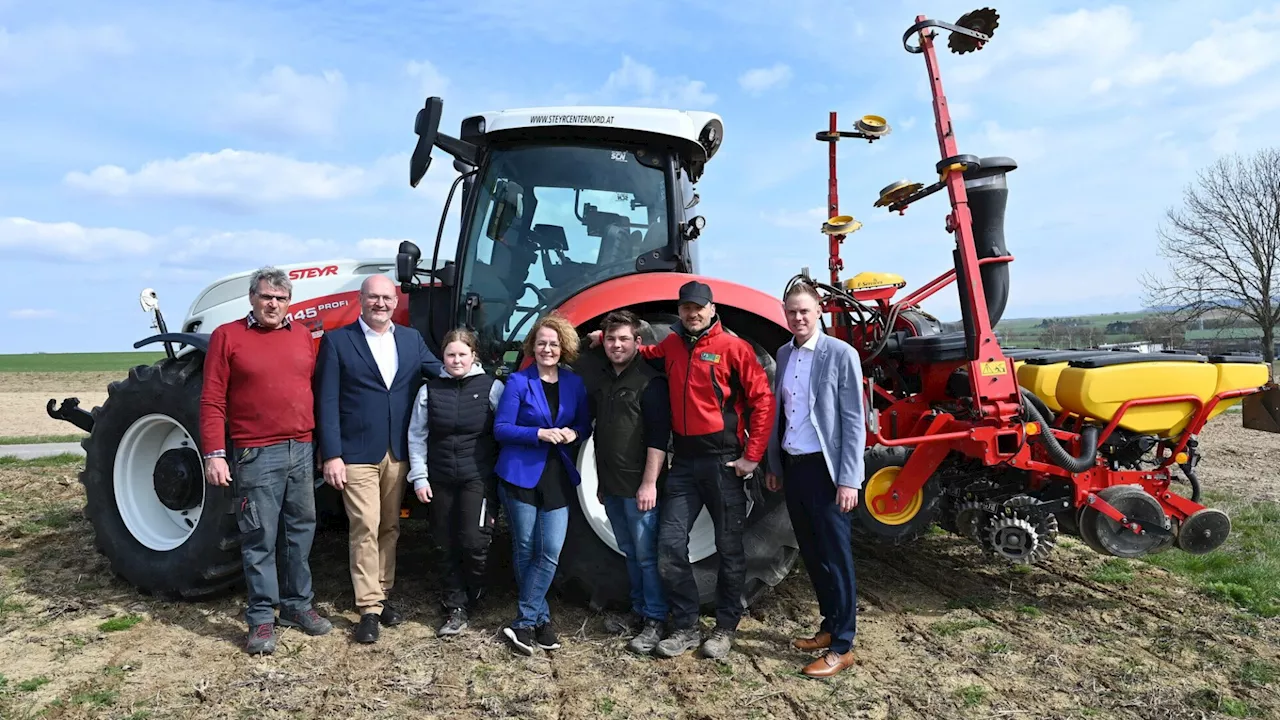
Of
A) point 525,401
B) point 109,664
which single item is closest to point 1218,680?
point 525,401

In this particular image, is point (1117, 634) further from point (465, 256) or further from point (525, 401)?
point (465, 256)

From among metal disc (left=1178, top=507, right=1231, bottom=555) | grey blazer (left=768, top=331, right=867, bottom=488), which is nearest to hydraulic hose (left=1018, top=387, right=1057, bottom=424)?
metal disc (left=1178, top=507, right=1231, bottom=555)

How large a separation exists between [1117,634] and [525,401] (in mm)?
2837

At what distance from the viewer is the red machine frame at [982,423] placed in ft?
13.1

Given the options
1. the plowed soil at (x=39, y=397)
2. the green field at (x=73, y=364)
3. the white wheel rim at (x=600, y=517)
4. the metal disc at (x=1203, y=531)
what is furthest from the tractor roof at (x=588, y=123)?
the green field at (x=73, y=364)

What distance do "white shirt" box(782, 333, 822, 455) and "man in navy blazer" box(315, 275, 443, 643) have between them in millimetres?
1594

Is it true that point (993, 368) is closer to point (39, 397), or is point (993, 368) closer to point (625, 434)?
point (625, 434)

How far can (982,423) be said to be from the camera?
4.00m

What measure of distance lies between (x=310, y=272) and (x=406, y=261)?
1226 millimetres

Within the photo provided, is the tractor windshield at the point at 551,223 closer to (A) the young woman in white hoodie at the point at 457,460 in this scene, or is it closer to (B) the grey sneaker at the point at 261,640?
(A) the young woman in white hoodie at the point at 457,460

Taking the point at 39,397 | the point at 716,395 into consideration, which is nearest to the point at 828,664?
the point at 716,395

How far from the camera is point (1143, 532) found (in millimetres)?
4016

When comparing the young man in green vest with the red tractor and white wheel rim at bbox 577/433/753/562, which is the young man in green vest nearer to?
white wheel rim at bbox 577/433/753/562

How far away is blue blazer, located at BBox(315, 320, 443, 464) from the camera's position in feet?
12.3
